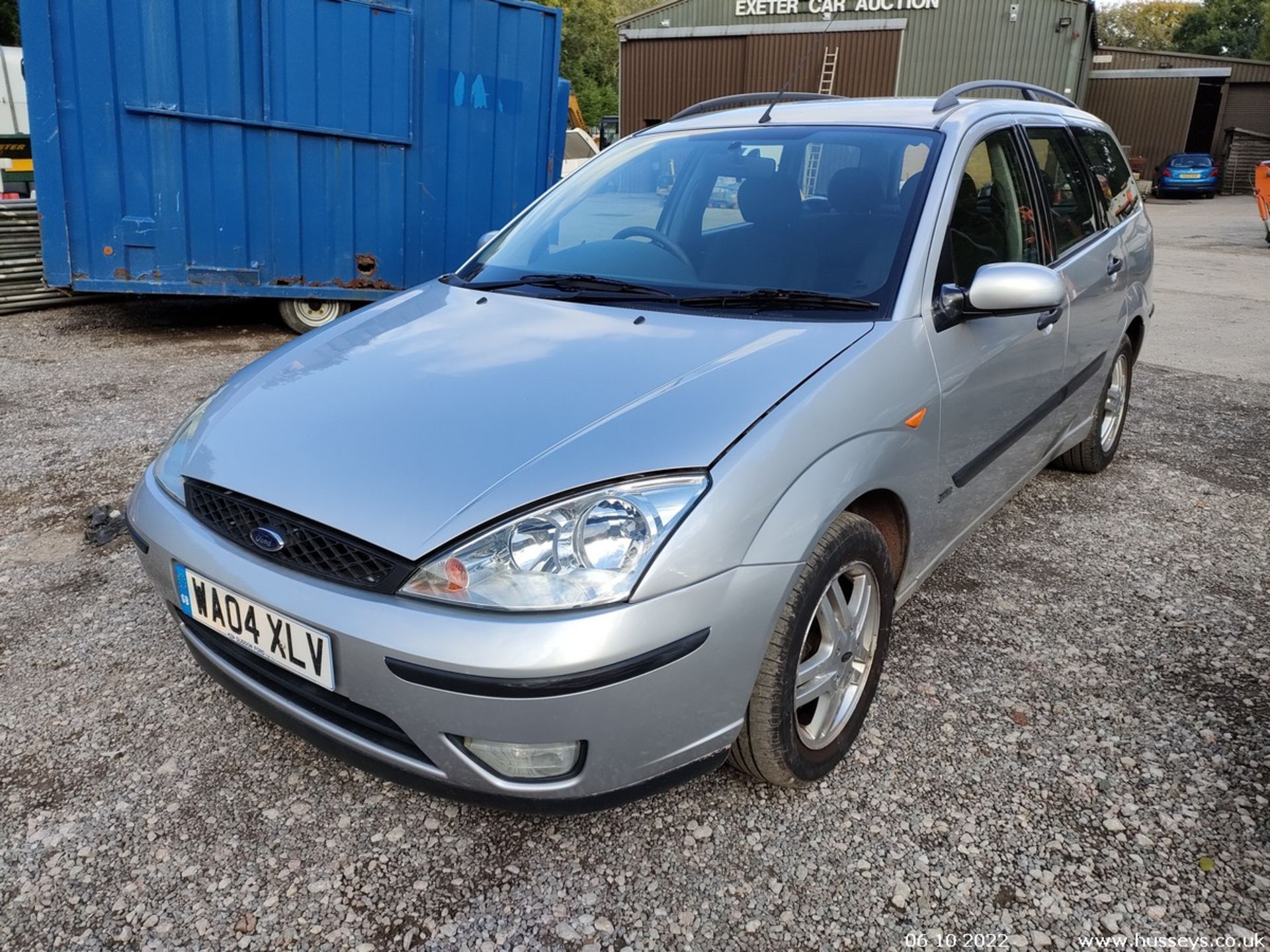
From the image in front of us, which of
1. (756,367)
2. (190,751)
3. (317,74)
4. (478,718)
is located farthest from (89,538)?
(317,74)

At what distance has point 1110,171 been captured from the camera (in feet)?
13.6

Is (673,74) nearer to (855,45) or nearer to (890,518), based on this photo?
(855,45)

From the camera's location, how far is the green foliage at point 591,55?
45906 millimetres

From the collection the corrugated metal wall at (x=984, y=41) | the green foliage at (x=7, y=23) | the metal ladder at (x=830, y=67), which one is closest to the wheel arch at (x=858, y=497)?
the corrugated metal wall at (x=984, y=41)

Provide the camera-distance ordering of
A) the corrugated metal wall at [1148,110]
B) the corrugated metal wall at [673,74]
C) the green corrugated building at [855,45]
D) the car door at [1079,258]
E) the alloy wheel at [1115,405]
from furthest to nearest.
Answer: the corrugated metal wall at [1148,110]
the corrugated metal wall at [673,74]
the green corrugated building at [855,45]
the alloy wheel at [1115,405]
the car door at [1079,258]

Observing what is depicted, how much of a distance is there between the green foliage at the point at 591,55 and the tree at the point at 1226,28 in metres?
33.7

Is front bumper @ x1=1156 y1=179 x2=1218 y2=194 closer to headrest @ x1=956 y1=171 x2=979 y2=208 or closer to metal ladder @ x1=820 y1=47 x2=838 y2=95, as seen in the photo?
metal ladder @ x1=820 y1=47 x2=838 y2=95

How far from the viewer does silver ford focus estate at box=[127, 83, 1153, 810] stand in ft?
5.68

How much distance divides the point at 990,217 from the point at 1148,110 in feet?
110

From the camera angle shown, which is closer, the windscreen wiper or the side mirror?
the side mirror

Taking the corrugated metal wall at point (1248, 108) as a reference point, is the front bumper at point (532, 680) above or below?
below

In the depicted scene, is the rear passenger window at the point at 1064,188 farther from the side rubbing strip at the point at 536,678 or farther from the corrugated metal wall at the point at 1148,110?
the corrugated metal wall at the point at 1148,110

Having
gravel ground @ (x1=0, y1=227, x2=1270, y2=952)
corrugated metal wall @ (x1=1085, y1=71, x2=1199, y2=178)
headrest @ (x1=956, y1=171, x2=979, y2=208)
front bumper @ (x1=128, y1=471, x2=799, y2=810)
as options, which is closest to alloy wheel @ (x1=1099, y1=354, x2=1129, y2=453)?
gravel ground @ (x1=0, y1=227, x2=1270, y2=952)

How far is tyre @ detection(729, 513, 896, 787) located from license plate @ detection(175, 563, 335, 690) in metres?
0.85
